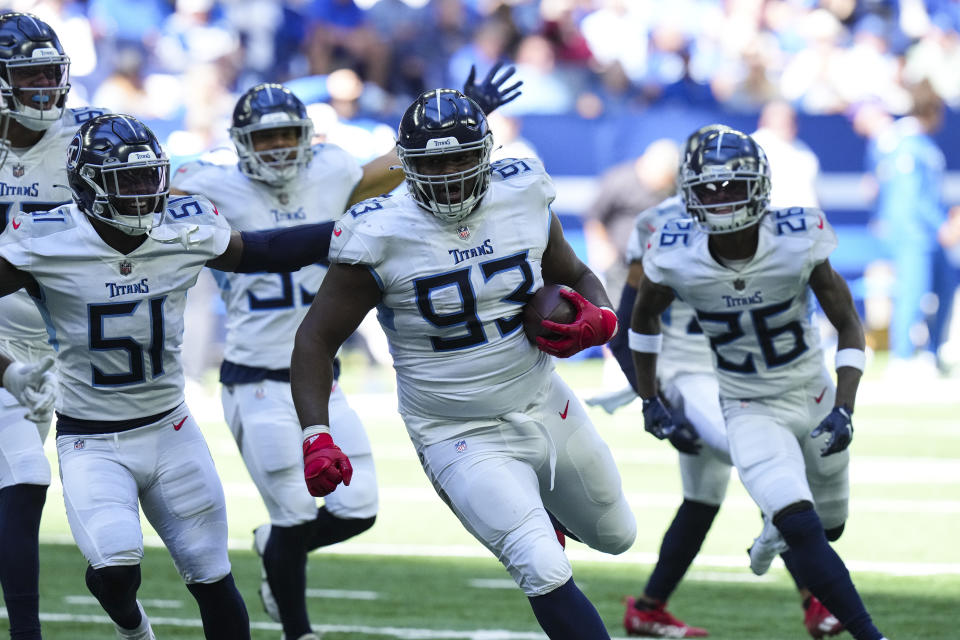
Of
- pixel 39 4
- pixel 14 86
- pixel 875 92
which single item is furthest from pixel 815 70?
pixel 14 86

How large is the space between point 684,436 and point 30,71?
2499 mm

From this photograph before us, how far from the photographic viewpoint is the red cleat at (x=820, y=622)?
511 centimetres

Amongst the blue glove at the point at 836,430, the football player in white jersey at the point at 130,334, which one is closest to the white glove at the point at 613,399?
the blue glove at the point at 836,430

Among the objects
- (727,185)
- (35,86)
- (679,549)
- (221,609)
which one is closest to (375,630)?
(679,549)

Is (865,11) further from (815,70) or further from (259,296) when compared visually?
(259,296)

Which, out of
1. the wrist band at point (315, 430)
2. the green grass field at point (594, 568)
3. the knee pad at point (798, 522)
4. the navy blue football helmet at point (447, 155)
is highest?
the navy blue football helmet at point (447, 155)

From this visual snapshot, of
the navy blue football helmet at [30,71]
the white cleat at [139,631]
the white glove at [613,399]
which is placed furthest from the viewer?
the white glove at [613,399]

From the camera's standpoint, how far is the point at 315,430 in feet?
13.1

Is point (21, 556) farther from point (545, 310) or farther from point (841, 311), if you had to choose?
point (841, 311)

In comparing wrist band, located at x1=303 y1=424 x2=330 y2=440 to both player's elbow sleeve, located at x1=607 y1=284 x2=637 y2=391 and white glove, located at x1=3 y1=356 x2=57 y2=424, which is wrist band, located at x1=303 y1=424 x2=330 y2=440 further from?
player's elbow sleeve, located at x1=607 y1=284 x2=637 y2=391

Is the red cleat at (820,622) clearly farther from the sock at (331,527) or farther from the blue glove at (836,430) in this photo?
the sock at (331,527)

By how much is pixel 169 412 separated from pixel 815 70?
10.3 m

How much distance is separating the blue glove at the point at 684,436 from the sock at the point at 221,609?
65.5 inches

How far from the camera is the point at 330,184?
559 centimetres
